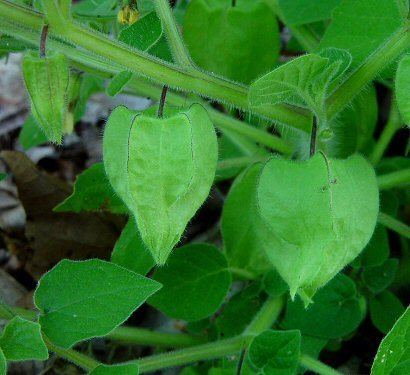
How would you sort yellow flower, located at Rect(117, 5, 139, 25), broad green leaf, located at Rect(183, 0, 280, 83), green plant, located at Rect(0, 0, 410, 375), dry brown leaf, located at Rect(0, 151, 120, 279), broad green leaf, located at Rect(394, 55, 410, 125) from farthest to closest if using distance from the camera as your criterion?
dry brown leaf, located at Rect(0, 151, 120, 279) → broad green leaf, located at Rect(183, 0, 280, 83) → yellow flower, located at Rect(117, 5, 139, 25) → green plant, located at Rect(0, 0, 410, 375) → broad green leaf, located at Rect(394, 55, 410, 125)

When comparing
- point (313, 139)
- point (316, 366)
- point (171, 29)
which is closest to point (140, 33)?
point (171, 29)

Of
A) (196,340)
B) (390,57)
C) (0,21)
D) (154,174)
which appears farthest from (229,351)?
(0,21)

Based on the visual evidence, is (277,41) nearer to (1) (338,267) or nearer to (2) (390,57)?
(2) (390,57)

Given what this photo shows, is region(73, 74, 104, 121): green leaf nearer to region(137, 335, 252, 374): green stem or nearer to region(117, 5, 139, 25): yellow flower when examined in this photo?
region(117, 5, 139, 25): yellow flower

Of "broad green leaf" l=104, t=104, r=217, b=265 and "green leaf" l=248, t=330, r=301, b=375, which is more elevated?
"broad green leaf" l=104, t=104, r=217, b=265

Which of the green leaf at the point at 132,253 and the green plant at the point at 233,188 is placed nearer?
the green plant at the point at 233,188

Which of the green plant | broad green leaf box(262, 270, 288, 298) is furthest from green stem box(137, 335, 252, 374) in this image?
broad green leaf box(262, 270, 288, 298)

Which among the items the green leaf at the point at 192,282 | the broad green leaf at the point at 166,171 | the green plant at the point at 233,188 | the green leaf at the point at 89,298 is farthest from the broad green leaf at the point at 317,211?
the green leaf at the point at 192,282

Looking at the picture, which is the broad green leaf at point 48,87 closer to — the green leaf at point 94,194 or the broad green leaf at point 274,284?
the green leaf at point 94,194
